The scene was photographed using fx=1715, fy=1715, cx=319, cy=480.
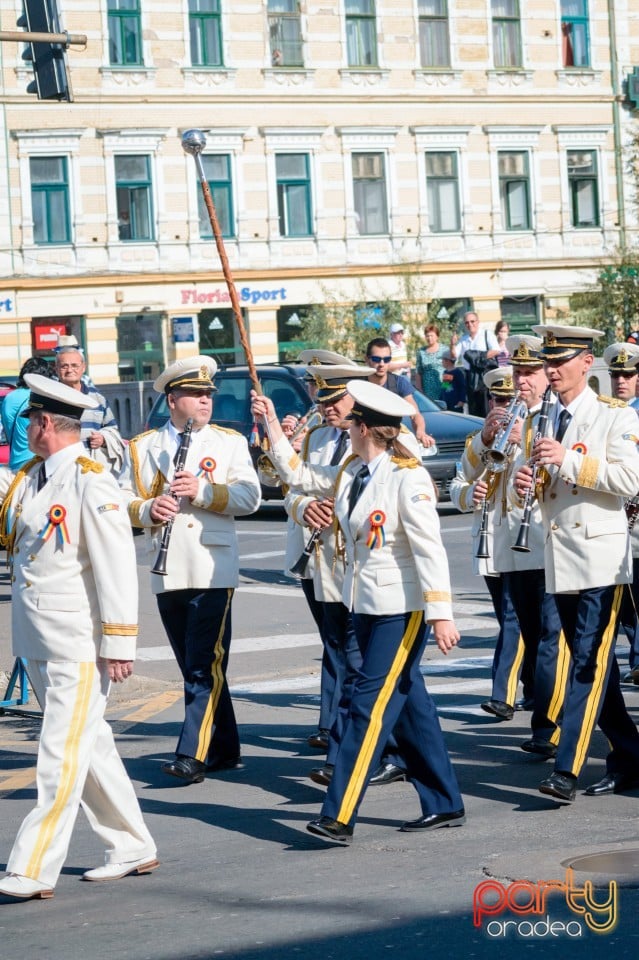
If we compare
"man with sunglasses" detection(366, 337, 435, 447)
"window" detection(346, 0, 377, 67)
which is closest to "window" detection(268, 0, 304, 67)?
"window" detection(346, 0, 377, 67)

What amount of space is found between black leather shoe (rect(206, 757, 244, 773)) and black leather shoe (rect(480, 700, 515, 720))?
5.39 ft

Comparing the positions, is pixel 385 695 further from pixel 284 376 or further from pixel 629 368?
pixel 284 376

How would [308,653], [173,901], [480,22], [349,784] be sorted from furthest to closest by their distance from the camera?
[480,22] → [308,653] → [349,784] → [173,901]

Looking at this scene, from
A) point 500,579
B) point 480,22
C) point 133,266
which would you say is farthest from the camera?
point 480,22

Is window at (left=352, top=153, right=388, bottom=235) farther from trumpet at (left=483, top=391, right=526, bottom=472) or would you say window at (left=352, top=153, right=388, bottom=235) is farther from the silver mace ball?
trumpet at (left=483, top=391, right=526, bottom=472)

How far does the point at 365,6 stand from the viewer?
41.7 m

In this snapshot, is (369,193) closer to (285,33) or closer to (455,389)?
(285,33)

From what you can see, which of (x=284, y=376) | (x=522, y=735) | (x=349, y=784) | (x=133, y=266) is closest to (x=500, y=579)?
(x=522, y=735)

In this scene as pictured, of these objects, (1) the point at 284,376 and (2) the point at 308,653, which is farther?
(1) the point at 284,376

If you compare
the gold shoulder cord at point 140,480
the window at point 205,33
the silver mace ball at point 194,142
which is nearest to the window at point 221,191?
the window at point 205,33

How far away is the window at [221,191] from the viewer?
4025 cm

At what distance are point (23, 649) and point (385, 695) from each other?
1468 millimetres

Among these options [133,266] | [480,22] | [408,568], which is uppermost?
[480,22]

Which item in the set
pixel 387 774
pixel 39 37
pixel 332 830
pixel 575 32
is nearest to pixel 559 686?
pixel 387 774
